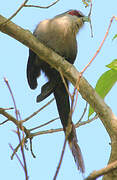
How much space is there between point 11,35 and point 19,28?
8 cm

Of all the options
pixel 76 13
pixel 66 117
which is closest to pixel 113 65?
pixel 66 117

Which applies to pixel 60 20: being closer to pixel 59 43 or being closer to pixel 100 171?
pixel 59 43

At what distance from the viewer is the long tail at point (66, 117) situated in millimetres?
2488

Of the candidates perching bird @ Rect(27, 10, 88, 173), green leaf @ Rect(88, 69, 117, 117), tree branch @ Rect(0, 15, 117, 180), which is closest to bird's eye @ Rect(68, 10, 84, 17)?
perching bird @ Rect(27, 10, 88, 173)

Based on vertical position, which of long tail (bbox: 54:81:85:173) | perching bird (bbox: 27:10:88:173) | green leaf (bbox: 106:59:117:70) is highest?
green leaf (bbox: 106:59:117:70)

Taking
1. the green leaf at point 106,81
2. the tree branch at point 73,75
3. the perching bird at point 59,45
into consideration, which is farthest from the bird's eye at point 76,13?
the green leaf at point 106,81

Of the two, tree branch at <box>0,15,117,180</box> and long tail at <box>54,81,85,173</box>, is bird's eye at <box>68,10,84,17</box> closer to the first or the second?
long tail at <box>54,81,85,173</box>

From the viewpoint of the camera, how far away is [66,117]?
285 cm

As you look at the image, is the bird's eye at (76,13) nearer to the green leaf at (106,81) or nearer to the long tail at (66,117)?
the long tail at (66,117)

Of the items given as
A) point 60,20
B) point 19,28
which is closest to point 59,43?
point 60,20

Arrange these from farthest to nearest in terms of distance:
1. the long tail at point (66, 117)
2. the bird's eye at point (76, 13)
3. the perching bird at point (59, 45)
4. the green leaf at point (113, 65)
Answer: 1. the bird's eye at point (76, 13)
2. the perching bird at point (59, 45)
3. the long tail at point (66, 117)
4. the green leaf at point (113, 65)

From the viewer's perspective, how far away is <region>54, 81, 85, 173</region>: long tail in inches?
98.0

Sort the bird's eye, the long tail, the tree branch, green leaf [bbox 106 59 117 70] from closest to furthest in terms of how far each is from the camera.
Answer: green leaf [bbox 106 59 117 70] → the tree branch → the long tail → the bird's eye

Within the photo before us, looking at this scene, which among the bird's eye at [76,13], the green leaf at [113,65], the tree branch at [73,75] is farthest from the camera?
the bird's eye at [76,13]
